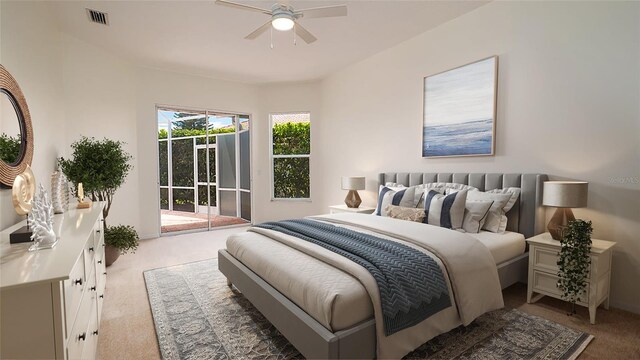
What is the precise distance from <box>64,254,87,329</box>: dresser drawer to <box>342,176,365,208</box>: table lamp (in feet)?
11.7

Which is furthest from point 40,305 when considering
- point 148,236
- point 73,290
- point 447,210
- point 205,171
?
point 205,171

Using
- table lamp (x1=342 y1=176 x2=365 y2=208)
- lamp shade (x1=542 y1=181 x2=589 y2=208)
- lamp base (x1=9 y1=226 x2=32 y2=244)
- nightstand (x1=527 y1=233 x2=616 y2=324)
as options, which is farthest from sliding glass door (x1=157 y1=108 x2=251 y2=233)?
lamp shade (x1=542 y1=181 x2=589 y2=208)

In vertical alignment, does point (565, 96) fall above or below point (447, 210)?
above

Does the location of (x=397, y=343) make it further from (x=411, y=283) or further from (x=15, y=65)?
(x=15, y=65)

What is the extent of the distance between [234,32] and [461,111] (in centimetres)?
298

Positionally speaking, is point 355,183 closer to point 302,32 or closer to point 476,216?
point 476,216

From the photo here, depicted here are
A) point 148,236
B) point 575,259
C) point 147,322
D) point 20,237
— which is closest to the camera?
point 20,237

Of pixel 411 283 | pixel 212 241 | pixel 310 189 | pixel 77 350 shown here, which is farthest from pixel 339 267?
pixel 310 189

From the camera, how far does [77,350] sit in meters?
1.43

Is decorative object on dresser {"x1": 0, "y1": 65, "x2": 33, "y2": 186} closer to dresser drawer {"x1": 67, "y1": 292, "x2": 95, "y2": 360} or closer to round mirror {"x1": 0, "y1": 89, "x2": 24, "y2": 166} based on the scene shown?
round mirror {"x1": 0, "y1": 89, "x2": 24, "y2": 166}

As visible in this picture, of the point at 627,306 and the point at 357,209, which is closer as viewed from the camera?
the point at 627,306

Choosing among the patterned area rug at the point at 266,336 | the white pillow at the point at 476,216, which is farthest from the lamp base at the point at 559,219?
the patterned area rug at the point at 266,336

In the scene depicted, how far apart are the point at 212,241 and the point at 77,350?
3.61 meters

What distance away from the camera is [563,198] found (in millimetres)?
2492
